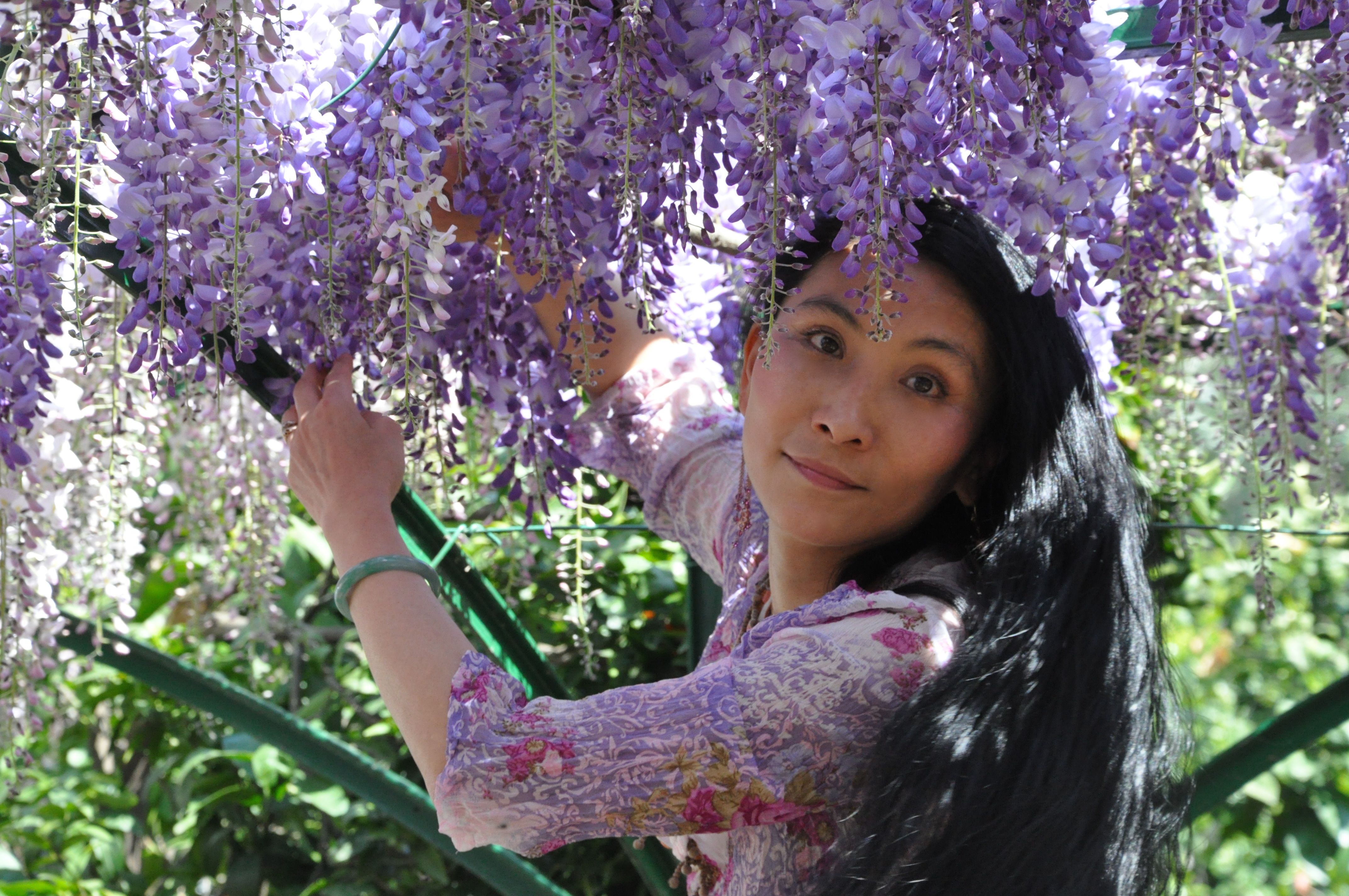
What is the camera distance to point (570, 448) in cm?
169

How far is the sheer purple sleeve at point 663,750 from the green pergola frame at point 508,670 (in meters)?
0.60

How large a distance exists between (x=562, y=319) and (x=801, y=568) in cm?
41

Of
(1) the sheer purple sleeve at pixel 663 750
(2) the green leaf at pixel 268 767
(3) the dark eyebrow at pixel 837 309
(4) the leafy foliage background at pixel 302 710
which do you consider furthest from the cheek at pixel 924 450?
(2) the green leaf at pixel 268 767

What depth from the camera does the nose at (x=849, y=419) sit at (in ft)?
3.86

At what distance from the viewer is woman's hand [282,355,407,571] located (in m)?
1.22

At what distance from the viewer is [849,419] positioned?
1.18m

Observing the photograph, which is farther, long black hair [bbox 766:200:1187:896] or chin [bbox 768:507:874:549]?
chin [bbox 768:507:874:549]

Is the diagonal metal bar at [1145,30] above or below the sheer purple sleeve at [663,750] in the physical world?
above

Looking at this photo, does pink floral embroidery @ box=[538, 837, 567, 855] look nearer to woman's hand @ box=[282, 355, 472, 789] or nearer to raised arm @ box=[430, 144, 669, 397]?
woman's hand @ box=[282, 355, 472, 789]

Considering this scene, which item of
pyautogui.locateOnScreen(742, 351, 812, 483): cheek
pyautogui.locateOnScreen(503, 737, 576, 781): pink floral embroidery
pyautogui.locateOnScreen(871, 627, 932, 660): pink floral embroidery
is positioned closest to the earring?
pyautogui.locateOnScreen(742, 351, 812, 483): cheek

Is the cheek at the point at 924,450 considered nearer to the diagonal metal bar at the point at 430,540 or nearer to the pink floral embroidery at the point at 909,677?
the pink floral embroidery at the point at 909,677

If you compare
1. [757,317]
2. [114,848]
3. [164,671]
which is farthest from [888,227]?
[114,848]

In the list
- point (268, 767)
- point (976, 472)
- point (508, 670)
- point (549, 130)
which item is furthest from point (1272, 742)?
point (268, 767)

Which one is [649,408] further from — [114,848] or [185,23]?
[114,848]
